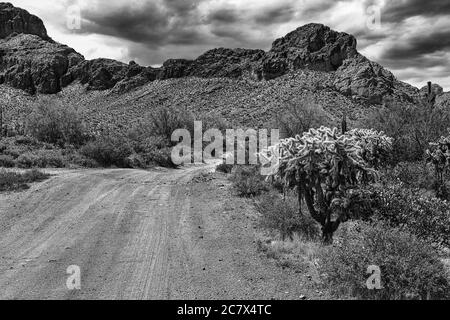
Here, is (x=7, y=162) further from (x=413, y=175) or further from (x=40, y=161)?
(x=413, y=175)

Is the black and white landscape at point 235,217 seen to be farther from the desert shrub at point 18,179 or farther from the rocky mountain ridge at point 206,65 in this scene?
the rocky mountain ridge at point 206,65

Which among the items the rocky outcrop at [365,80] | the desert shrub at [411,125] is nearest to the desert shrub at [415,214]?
the desert shrub at [411,125]

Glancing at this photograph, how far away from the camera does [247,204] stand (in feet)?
46.7

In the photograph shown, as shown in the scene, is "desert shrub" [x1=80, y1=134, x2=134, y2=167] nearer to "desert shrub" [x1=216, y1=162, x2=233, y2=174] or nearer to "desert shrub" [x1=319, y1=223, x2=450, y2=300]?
"desert shrub" [x1=216, y1=162, x2=233, y2=174]

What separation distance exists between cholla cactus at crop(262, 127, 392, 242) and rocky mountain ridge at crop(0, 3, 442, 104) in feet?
230

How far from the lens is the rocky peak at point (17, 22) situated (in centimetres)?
16062

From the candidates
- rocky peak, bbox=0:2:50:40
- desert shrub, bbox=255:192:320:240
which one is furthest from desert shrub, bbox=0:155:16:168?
rocky peak, bbox=0:2:50:40

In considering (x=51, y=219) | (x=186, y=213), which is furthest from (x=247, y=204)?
(x=51, y=219)

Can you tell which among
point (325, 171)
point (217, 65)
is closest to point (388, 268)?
point (325, 171)

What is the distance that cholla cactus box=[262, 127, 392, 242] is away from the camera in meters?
10.5

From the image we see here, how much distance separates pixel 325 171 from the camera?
10.5 meters

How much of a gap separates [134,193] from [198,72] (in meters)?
107

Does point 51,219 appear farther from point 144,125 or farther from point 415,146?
point 144,125

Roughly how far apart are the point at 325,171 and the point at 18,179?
11090mm
